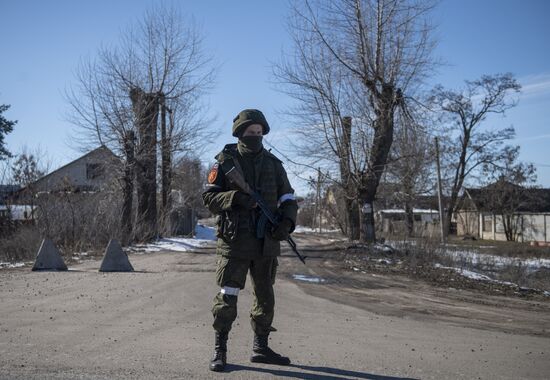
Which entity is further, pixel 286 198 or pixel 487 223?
pixel 487 223

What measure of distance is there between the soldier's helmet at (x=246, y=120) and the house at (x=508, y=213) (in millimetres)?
42137

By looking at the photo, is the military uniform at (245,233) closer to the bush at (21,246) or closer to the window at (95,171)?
the bush at (21,246)

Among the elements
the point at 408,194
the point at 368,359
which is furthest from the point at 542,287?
the point at 408,194

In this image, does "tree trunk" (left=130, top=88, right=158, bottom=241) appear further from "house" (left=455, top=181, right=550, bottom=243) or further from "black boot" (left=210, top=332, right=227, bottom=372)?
"house" (left=455, top=181, right=550, bottom=243)

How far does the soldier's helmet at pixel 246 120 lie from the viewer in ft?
14.5

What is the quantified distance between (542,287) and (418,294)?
4571mm

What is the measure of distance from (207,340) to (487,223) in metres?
50.4

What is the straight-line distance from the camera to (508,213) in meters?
46.4

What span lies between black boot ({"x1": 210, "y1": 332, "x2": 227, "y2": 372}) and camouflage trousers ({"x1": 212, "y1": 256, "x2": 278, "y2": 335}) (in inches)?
2.6

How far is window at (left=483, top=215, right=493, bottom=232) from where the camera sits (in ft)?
163

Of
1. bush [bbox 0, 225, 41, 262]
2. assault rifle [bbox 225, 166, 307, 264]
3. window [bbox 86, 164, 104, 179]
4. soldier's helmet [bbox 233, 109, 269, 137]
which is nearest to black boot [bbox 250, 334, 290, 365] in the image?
assault rifle [bbox 225, 166, 307, 264]

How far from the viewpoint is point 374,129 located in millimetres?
19344

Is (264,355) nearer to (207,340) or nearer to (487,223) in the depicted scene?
(207,340)

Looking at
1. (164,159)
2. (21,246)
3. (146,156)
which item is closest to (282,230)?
(21,246)
